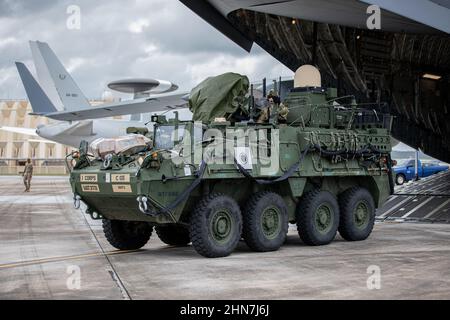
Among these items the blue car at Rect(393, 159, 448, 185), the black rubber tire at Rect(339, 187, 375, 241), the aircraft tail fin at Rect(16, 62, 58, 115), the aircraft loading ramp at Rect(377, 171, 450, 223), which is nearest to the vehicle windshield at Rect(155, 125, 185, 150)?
the black rubber tire at Rect(339, 187, 375, 241)

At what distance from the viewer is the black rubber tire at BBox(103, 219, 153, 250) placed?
10.3m

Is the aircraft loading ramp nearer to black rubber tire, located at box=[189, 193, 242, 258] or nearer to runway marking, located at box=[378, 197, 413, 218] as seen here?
runway marking, located at box=[378, 197, 413, 218]

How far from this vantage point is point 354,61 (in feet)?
67.2

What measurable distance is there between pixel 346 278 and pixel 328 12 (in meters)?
9.26

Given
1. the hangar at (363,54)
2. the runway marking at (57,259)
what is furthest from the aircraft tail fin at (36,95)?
the runway marking at (57,259)

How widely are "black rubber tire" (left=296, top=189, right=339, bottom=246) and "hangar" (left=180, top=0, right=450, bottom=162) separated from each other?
20.2 ft

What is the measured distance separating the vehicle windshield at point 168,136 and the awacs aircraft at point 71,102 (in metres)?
19.3

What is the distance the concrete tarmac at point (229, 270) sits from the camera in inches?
262

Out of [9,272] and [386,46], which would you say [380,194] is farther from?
[386,46]

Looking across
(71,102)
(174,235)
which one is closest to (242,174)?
(174,235)

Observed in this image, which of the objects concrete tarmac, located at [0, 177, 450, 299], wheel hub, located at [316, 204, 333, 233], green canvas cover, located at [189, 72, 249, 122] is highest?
green canvas cover, located at [189, 72, 249, 122]

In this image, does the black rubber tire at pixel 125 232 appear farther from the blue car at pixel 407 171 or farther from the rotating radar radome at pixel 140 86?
the rotating radar radome at pixel 140 86
